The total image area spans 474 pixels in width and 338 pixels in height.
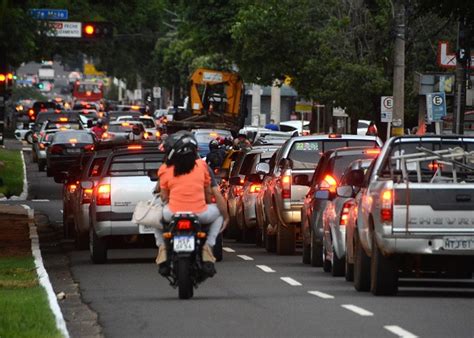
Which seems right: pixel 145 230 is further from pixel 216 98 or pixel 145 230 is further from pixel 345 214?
pixel 216 98

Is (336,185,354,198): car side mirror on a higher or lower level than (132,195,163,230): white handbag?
higher

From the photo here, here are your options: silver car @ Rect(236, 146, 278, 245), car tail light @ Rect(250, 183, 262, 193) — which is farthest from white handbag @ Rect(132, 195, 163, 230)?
car tail light @ Rect(250, 183, 262, 193)

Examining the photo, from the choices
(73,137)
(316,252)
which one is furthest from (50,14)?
(316,252)

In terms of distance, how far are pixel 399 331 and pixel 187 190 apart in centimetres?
407

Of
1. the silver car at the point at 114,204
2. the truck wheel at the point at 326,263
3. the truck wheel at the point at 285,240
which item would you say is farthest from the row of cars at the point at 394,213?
the silver car at the point at 114,204

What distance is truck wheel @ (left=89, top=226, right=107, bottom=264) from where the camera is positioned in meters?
24.3

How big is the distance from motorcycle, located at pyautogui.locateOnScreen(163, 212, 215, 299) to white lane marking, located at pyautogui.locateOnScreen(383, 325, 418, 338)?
10.8 feet

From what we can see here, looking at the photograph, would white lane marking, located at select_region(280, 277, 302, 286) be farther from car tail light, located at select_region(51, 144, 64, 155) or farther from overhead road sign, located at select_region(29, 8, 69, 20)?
overhead road sign, located at select_region(29, 8, 69, 20)

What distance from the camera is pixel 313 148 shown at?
2698cm

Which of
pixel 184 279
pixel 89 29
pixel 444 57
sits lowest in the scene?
pixel 184 279

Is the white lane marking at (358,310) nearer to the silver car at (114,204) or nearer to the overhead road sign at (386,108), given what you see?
the silver car at (114,204)

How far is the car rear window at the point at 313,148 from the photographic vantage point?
26.8m

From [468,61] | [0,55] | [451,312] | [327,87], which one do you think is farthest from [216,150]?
[451,312]

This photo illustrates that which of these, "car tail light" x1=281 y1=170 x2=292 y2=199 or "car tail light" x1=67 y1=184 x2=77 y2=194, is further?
"car tail light" x1=67 y1=184 x2=77 y2=194
